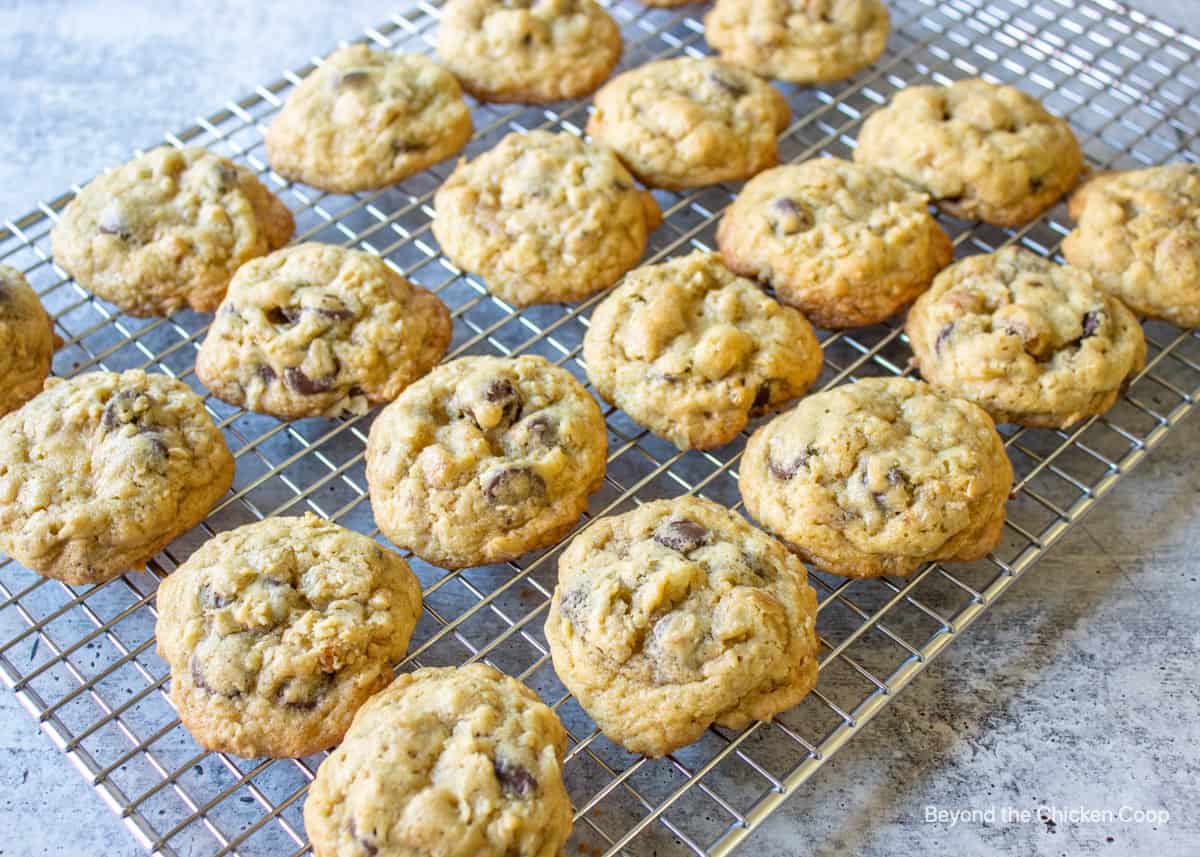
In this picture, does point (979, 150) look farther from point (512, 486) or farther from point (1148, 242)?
point (512, 486)

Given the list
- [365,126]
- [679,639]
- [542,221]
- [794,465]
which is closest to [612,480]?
[794,465]

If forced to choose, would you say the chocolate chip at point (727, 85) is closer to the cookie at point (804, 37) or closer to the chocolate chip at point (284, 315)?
the cookie at point (804, 37)

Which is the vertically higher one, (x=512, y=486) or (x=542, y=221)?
(x=542, y=221)

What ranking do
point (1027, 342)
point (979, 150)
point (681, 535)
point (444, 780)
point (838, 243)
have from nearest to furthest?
point (444, 780) < point (681, 535) < point (1027, 342) < point (838, 243) < point (979, 150)

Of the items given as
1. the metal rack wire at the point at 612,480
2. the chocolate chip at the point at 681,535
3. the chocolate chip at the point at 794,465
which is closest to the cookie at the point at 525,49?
the metal rack wire at the point at 612,480

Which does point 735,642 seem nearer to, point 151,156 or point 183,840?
point 183,840

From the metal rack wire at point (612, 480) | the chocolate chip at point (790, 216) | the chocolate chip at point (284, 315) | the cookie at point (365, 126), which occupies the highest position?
the cookie at point (365, 126)

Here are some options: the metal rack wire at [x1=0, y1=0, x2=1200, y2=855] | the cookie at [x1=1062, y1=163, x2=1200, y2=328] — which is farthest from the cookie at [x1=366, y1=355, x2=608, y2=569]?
the cookie at [x1=1062, y1=163, x2=1200, y2=328]
